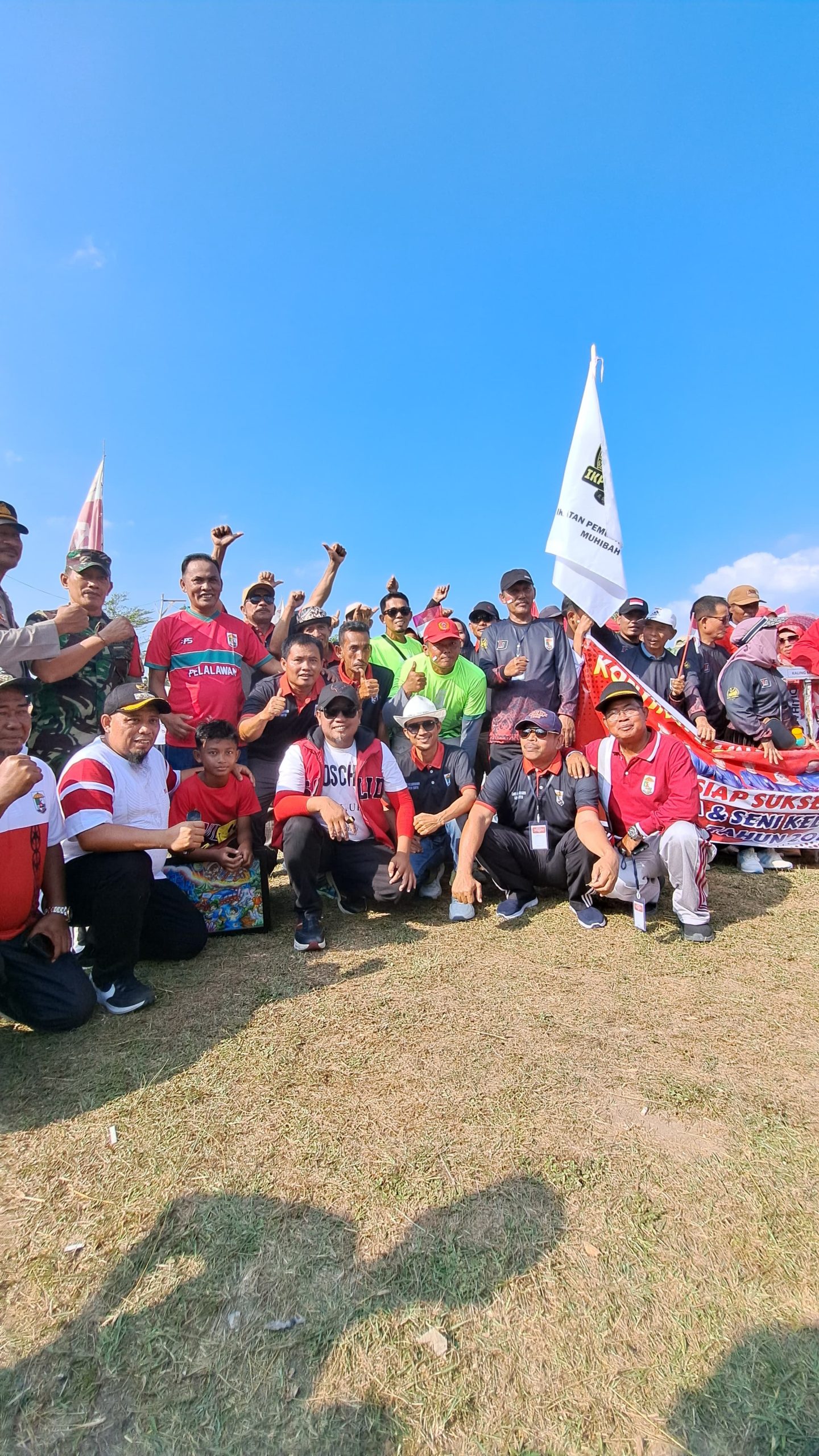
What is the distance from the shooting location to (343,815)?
13.8 feet

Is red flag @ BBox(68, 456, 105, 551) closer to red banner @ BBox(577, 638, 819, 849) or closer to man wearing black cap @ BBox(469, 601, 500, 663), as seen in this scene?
man wearing black cap @ BBox(469, 601, 500, 663)

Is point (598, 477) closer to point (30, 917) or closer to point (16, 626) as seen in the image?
point (16, 626)

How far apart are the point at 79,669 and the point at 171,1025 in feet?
7.11

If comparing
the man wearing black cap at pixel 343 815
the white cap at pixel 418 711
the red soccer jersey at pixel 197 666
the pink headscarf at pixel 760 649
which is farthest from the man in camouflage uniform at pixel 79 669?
the pink headscarf at pixel 760 649

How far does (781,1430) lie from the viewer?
4.69ft

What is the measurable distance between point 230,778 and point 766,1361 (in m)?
3.59

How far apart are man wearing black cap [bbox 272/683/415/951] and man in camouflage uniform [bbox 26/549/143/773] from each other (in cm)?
127

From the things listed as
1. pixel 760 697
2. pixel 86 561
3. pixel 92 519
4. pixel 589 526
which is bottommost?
pixel 760 697

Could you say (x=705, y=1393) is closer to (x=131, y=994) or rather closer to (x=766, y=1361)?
(x=766, y=1361)

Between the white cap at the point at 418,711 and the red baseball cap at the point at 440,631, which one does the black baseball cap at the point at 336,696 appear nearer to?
the white cap at the point at 418,711

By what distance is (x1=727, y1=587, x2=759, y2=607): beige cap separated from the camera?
6.97m

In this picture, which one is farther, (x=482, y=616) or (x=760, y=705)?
(x=482, y=616)

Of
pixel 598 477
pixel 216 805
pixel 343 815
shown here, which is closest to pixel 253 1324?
pixel 343 815

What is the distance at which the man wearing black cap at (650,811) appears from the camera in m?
4.16
